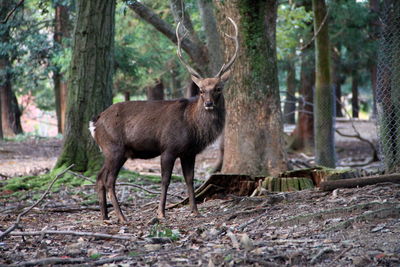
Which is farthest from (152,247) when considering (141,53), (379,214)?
(141,53)

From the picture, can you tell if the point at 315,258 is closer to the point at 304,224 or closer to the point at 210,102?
the point at 304,224

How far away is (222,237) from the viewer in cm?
543

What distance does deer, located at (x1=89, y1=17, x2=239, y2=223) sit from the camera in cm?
748

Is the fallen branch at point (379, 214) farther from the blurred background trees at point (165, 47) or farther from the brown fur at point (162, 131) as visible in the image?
the blurred background trees at point (165, 47)

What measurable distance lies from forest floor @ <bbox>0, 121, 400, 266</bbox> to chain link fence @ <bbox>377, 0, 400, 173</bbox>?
99cm

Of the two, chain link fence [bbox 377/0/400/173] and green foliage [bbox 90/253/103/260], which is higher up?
chain link fence [bbox 377/0/400/173]

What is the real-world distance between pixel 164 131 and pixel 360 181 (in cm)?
262

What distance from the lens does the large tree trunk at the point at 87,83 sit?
10.6 metres

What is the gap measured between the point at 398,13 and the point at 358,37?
17163 mm

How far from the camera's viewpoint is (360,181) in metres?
6.57

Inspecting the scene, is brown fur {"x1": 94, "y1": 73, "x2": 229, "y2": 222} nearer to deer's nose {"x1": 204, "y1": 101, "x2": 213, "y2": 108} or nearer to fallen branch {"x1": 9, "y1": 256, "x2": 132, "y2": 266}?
deer's nose {"x1": 204, "y1": 101, "x2": 213, "y2": 108}

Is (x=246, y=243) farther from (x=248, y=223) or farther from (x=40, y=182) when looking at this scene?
(x=40, y=182)

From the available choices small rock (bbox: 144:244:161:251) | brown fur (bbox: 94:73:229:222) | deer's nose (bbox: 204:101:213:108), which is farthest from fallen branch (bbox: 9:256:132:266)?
deer's nose (bbox: 204:101:213:108)

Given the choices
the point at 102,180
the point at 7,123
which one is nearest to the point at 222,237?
the point at 102,180
